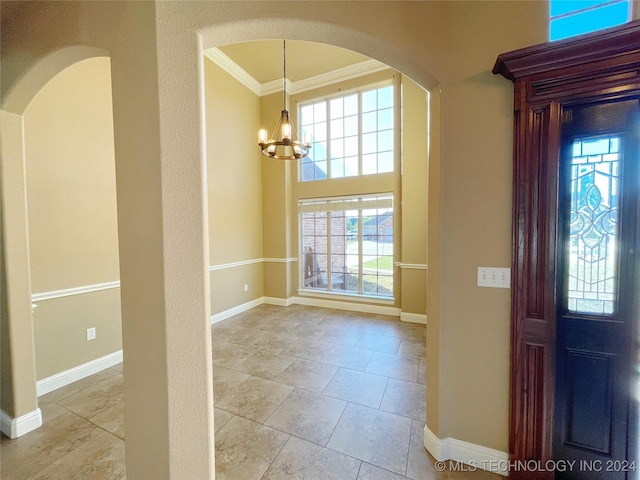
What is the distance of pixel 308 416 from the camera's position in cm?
206

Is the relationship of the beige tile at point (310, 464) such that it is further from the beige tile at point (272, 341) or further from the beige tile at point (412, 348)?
the beige tile at point (412, 348)

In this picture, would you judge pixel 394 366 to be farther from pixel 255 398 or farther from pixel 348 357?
pixel 255 398

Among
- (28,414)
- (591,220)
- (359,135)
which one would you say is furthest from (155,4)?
(359,135)

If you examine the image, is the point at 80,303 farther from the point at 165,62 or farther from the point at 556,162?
the point at 556,162

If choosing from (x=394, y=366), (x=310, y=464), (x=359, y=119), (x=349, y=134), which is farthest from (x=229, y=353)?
(x=359, y=119)

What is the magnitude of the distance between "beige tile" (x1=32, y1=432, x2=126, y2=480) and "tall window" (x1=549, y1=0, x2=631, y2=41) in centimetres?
Answer: 377

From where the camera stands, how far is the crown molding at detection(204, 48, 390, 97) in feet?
14.4

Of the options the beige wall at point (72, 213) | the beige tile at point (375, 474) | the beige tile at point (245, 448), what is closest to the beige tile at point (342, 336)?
the beige tile at point (245, 448)

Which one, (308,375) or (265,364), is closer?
(308,375)

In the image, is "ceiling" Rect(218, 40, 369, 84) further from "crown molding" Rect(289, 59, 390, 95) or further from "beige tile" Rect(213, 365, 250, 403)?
"beige tile" Rect(213, 365, 250, 403)

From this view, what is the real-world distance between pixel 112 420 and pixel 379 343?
2.84 m

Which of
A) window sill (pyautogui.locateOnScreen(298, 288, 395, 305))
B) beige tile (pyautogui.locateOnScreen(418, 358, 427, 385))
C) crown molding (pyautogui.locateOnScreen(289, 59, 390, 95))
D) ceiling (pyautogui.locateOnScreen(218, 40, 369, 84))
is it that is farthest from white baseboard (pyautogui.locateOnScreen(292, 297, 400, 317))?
ceiling (pyautogui.locateOnScreen(218, 40, 369, 84))

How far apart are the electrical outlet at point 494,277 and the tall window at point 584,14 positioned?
139 centimetres

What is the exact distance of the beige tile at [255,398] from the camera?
83.5 inches
